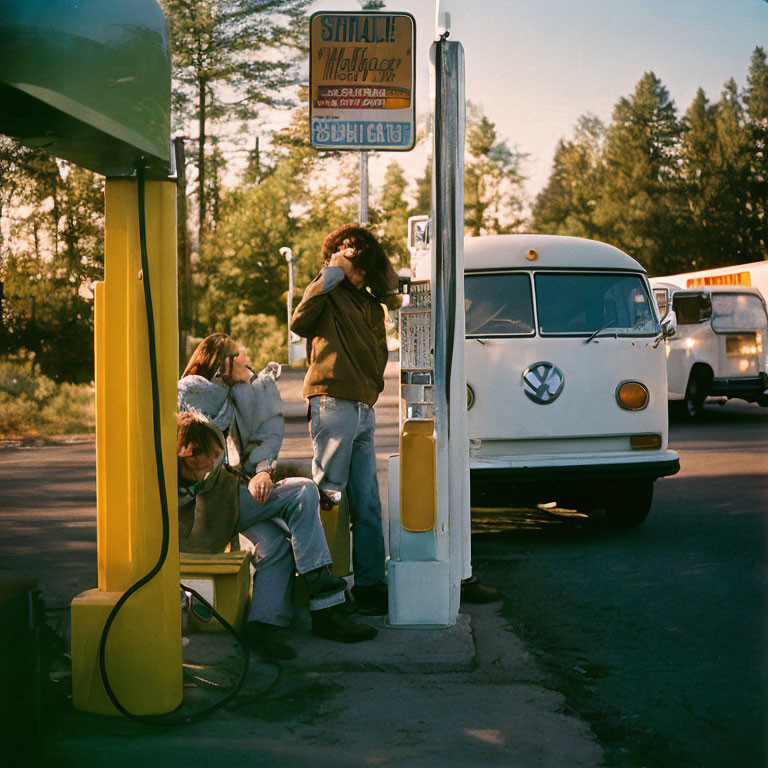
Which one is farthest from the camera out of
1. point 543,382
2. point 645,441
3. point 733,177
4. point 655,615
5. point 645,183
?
point 645,183

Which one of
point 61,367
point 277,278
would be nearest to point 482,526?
point 61,367

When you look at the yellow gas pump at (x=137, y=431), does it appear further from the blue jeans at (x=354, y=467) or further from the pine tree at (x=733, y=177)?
the pine tree at (x=733, y=177)

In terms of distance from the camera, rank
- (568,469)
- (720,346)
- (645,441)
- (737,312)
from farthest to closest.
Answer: (737,312)
(720,346)
(645,441)
(568,469)

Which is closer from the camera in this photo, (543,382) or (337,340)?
(337,340)

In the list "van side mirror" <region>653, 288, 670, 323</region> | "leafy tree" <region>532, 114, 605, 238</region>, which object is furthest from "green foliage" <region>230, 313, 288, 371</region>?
"leafy tree" <region>532, 114, 605, 238</region>

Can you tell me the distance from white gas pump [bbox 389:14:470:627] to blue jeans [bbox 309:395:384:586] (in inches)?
8.7

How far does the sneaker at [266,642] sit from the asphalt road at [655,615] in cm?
114

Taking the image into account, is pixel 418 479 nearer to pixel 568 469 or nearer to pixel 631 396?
pixel 568 469

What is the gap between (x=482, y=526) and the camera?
769 centimetres

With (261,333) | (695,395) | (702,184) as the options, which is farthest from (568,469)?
(702,184)

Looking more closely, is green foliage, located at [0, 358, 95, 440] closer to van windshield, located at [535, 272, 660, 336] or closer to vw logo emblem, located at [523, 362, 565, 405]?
vw logo emblem, located at [523, 362, 565, 405]

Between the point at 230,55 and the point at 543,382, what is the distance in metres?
3.16

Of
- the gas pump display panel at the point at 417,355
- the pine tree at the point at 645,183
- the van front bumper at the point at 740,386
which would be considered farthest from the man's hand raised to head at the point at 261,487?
the pine tree at the point at 645,183

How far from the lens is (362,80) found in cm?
476
